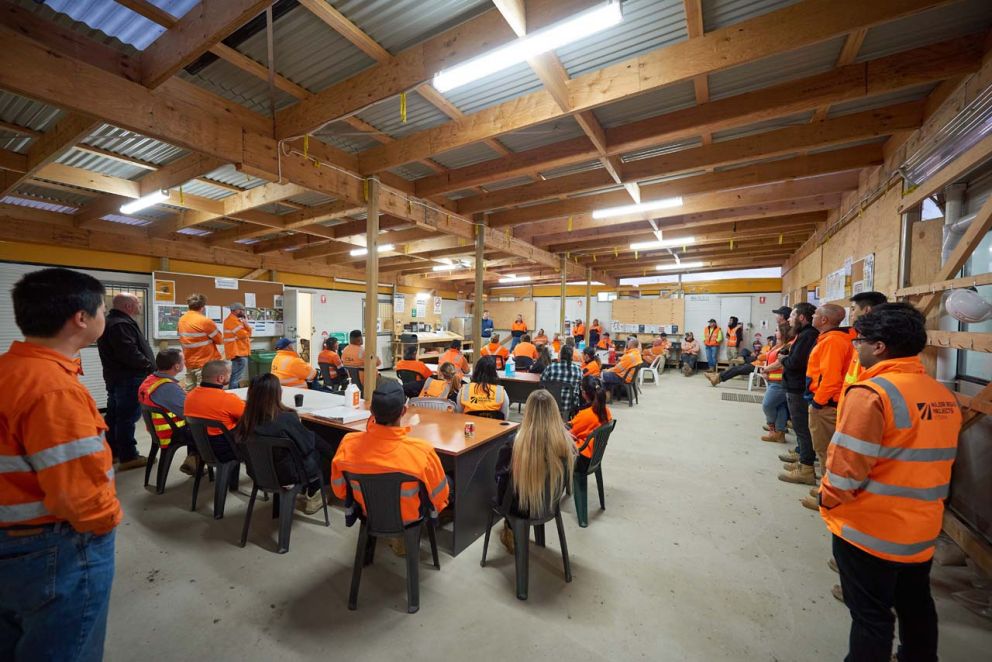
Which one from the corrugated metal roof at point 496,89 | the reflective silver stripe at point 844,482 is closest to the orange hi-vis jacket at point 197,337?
the corrugated metal roof at point 496,89

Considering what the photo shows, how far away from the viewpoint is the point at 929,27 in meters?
2.45

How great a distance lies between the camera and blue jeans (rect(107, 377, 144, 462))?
3.87m

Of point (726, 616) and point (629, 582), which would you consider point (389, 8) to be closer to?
point (629, 582)

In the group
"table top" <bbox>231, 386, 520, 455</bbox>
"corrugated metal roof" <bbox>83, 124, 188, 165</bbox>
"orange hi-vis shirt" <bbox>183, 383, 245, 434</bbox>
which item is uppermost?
"corrugated metal roof" <bbox>83, 124, 188, 165</bbox>

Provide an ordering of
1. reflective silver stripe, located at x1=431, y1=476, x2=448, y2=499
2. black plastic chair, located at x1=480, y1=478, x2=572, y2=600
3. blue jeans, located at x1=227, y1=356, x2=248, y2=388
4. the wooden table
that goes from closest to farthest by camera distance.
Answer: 1. reflective silver stripe, located at x1=431, y1=476, x2=448, y2=499
2. black plastic chair, located at x1=480, y1=478, x2=572, y2=600
3. the wooden table
4. blue jeans, located at x1=227, y1=356, x2=248, y2=388

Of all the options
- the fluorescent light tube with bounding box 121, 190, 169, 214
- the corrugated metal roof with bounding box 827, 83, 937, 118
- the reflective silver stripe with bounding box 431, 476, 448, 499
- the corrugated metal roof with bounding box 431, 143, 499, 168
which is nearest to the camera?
the reflective silver stripe with bounding box 431, 476, 448, 499

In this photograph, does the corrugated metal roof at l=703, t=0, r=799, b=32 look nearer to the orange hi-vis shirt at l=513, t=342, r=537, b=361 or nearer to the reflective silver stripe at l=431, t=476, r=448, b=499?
the reflective silver stripe at l=431, t=476, r=448, b=499

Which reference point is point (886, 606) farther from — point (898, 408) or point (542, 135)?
point (542, 135)

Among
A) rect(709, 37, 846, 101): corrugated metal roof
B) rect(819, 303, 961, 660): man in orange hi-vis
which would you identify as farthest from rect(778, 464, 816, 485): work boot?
rect(709, 37, 846, 101): corrugated metal roof

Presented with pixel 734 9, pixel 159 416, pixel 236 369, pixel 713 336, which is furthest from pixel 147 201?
pixel 713 336

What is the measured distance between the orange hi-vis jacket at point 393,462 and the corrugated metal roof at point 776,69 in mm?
3329

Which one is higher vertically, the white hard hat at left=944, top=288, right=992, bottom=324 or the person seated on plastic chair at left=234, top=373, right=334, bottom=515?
the white hard hat at left=944, top=288, right=992, bottom=324

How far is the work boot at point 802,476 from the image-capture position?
12.2 feet

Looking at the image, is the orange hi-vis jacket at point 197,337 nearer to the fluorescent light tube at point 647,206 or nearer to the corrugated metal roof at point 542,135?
the corrugated metal roof at point 542,135
